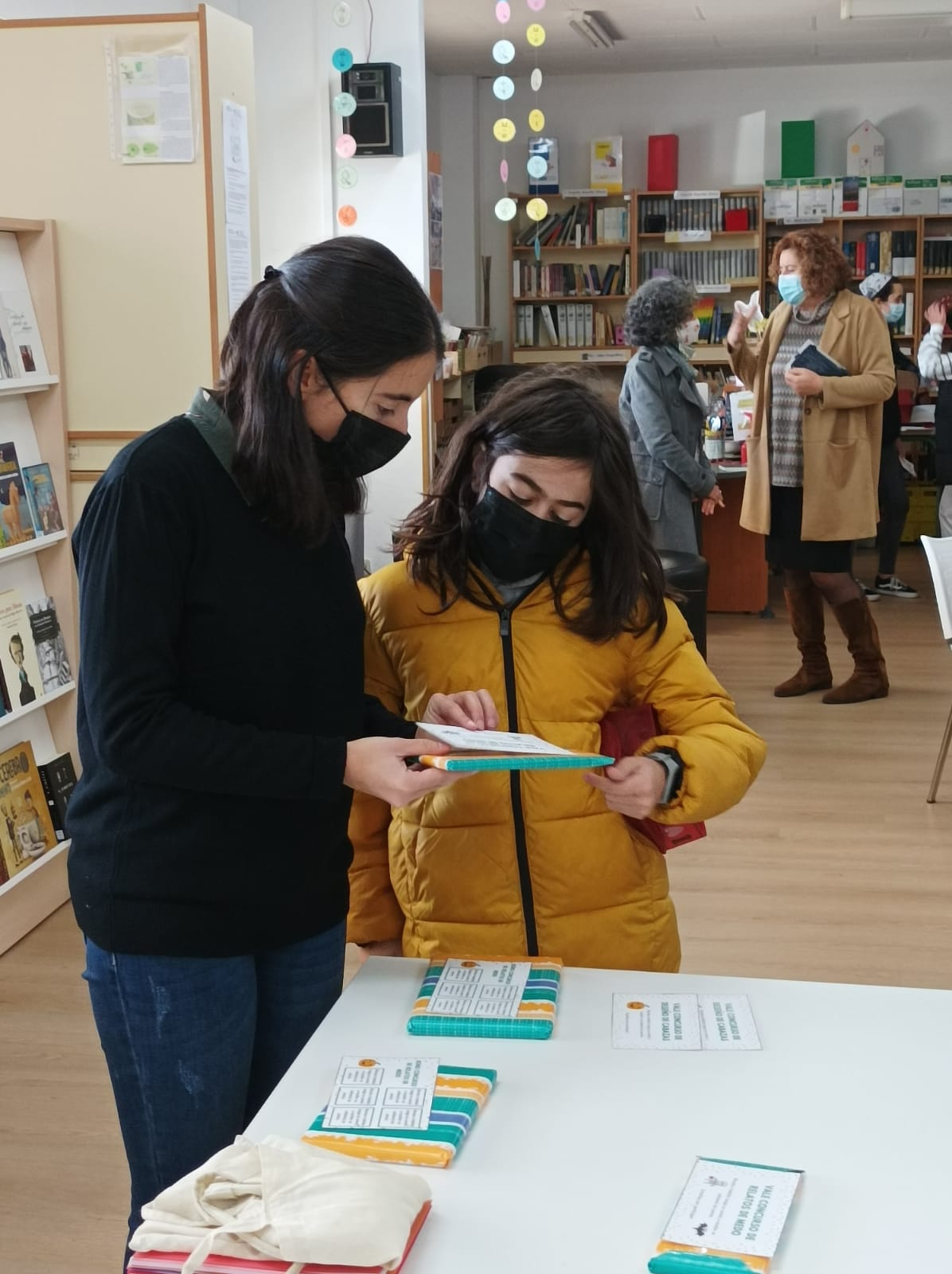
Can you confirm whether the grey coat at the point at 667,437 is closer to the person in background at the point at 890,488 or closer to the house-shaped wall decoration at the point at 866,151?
the person in background at the point at 890,488

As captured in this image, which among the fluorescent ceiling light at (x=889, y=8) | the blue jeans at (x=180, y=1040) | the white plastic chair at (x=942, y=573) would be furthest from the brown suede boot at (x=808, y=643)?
the blue jeans at (x=180, y=1040)

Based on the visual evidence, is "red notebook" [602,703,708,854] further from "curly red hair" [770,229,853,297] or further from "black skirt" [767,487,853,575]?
"curly red hair" [770,229,853,297]

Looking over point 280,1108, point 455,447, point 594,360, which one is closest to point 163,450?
point 455,447

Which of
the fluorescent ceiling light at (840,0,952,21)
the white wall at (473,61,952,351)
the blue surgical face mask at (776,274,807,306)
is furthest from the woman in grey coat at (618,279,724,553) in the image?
the white wall at (473,61,952,351)

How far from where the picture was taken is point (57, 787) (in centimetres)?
383

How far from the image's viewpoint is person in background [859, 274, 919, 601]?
7602 mm

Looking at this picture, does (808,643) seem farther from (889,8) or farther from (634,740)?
(634,740)

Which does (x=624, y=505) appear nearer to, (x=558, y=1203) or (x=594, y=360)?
(x=558, y=1203)

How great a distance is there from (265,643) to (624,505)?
539 mm

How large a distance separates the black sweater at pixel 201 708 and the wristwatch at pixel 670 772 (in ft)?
1.26

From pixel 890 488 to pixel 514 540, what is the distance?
6.30 m

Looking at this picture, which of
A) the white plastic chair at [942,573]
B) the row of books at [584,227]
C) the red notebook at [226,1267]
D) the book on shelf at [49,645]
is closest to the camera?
the red notebook at [226,1267]

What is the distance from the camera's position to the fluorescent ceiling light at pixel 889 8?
7.41m

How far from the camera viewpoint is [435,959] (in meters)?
1.69
